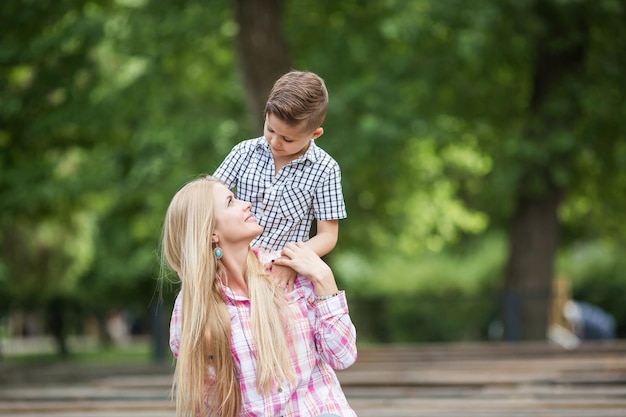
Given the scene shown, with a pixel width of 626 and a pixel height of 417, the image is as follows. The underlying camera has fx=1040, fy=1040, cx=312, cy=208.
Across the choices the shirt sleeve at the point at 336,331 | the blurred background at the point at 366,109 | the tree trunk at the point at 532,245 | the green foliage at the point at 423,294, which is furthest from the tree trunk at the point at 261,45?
the shirt sleeve at the point at 336,331

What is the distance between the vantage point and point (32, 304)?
1827cm

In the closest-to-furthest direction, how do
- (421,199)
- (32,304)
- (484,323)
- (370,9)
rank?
(370,9), (421,199), (484,323), (32,304)

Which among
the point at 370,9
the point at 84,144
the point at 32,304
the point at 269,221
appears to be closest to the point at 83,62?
the point at 84,144

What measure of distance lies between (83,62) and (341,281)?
7404 mm

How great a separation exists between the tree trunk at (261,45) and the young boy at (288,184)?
247 inches

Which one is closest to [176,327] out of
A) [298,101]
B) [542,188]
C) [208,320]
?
[208,320]

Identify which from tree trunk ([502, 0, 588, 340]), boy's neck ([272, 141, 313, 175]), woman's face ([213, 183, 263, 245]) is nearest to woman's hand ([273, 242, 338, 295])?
woman's face ([213, 183, 263, 245])

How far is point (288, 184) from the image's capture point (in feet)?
11.3

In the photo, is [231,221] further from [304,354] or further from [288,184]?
[304,354]

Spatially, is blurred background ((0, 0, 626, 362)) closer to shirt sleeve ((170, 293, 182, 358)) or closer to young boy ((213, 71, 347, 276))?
young boy ((213, 71, 347, 276))

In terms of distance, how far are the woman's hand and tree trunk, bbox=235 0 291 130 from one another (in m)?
6.49

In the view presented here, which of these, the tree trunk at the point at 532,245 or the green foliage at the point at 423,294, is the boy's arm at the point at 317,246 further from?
the green foliage at the point at 423,294

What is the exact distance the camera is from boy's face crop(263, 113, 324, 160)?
3.25m

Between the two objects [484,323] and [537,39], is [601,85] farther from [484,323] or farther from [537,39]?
[484,323]
